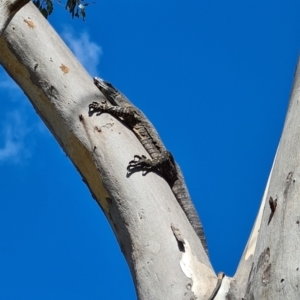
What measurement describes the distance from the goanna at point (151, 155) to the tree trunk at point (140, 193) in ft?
0.16

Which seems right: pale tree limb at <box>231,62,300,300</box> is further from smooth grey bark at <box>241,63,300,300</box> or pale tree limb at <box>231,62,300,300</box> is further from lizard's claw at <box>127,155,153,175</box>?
lizard's claw at <box>127,155,153,175</box>

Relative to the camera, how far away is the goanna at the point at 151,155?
2870mm

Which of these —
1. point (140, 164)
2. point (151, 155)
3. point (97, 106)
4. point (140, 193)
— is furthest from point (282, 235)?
point (97, 106)

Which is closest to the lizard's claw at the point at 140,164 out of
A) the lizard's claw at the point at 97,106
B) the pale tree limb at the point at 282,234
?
the lizard's claw at the point at 97,106

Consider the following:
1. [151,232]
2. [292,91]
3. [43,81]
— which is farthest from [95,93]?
[292,91]

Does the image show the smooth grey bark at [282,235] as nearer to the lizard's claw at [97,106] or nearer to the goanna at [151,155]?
the goanna at [151,155]

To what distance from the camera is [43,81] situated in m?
3.12

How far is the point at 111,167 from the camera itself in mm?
2787

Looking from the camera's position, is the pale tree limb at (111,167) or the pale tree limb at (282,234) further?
the pale tree limb at (111,167)

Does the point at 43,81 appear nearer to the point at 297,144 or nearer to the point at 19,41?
the point at 19,41

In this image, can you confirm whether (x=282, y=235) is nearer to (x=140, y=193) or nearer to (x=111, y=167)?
(x=140, y=193)

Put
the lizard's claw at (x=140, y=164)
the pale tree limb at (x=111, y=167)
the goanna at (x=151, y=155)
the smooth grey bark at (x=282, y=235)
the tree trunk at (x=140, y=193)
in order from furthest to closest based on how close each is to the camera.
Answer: the goanna at (x=151, y=155) < the lizard's claw at (x=140, y=164) < the pale tree limb at (x=111, y=167) < the tree trunk at (x=140, y=193) < the smooth grey bark at (x=282, y=235)

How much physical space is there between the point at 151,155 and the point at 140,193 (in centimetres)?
45

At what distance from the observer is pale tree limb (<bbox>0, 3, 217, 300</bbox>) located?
7.89 ft
